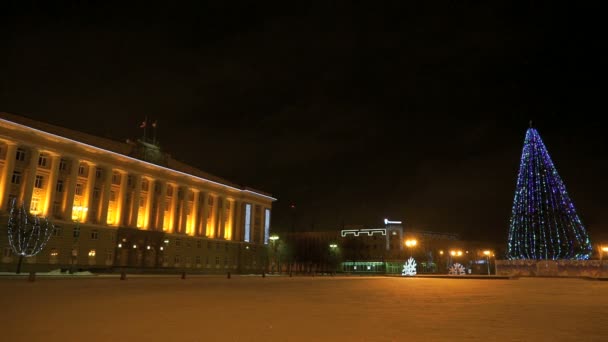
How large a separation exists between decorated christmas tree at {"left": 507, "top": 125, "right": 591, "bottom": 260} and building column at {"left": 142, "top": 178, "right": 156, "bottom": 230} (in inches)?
2107

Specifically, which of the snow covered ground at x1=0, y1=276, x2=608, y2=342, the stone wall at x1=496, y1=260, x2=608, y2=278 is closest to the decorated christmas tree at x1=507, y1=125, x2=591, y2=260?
the stone wall at x1=496, y1=260, x2=608, y2=278

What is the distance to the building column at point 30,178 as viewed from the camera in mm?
52812

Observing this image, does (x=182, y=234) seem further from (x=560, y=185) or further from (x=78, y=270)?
(x=560, y=185)

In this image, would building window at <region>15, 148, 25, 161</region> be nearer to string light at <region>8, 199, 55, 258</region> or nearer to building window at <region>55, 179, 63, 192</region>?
building window at <region>55, 179, 63, 192</region>

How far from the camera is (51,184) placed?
56.3 meters

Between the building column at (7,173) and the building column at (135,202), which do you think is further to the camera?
the building column at (135,202)

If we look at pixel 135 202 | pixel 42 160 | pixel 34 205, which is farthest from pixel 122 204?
pixel 42 160

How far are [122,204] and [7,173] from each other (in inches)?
660

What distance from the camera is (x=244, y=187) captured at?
9250cm

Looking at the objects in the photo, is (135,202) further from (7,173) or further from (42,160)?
(7,173)

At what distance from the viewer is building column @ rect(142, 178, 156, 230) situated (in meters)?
69.3

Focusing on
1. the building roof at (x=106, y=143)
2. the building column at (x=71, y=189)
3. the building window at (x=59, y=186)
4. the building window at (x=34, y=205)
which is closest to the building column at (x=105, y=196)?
the building roof at (x=106, y=143)

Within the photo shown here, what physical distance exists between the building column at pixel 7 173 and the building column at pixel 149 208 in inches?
825

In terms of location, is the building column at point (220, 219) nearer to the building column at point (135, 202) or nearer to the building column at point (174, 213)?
the building column at point (174, 213)
